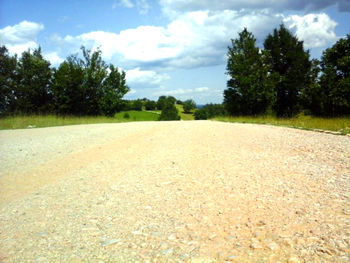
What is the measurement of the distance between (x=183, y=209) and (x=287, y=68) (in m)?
34.2

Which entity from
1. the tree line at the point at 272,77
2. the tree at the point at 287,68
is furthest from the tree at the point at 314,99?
the tree at the point at 287,68

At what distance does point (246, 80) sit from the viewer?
29.3 metres

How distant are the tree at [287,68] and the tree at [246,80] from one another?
2388 mm

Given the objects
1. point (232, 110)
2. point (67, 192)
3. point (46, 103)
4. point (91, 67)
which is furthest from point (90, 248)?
point (91, 67)

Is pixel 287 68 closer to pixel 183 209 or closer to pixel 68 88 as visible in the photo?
pixel 68 88

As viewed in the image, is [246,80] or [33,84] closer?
[246,80]

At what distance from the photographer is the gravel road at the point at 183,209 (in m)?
2.65

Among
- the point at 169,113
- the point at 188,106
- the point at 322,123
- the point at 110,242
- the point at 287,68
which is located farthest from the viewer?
the point at 188,106

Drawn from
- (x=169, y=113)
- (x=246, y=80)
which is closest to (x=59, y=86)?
(x=246, y=80)

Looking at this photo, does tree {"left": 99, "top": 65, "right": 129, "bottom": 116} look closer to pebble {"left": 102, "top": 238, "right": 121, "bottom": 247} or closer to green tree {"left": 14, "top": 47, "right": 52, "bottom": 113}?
green tree {"left": 14, "top": 47, "right": 52, "bottom": 113}

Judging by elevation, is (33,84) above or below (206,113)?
above

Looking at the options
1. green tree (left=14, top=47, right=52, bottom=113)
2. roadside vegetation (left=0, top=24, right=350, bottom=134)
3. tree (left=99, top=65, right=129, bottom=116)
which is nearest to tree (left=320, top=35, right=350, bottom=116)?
roadside vegetation (left=0, top=24, right=350, bottom=134)

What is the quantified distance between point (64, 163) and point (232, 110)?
88.3 feet

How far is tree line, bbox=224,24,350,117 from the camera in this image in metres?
29.5
